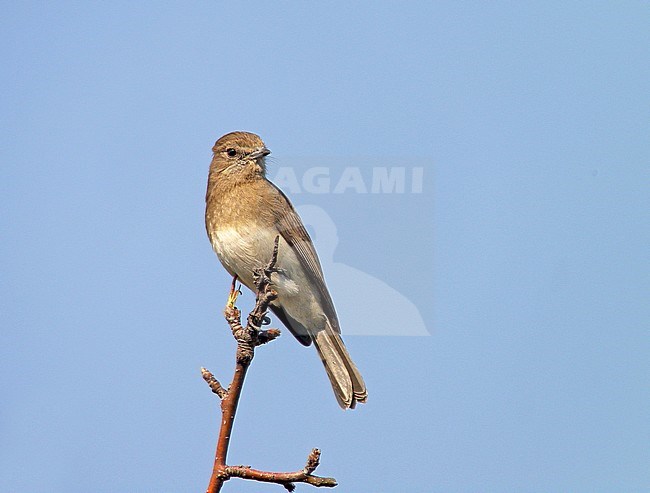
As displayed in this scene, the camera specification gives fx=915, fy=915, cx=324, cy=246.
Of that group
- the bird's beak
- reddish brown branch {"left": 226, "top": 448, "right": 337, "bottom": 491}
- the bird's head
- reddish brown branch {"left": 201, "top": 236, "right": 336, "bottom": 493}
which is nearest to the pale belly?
the bird's head

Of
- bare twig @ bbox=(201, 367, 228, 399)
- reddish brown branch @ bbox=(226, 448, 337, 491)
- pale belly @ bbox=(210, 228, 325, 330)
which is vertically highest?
pale belly @ bbox=(210, 228, 325, 330)

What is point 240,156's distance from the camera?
8.80 m

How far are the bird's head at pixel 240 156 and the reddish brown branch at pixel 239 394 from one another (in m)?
2.96

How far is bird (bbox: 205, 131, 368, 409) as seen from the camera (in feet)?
26.4

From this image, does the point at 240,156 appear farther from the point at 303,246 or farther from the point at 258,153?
the point at 303,246

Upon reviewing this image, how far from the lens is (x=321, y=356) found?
860cm

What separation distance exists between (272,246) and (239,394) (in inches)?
134

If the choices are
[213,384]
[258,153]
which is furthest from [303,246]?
[213,384]

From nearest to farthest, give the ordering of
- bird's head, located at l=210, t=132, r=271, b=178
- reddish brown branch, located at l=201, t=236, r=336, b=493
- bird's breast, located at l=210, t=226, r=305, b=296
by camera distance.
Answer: reddish brown branch, located at l=201, t=236, r=336, b=493 → bird's breast, located at l=210, t=226, r=305, b=296 → bird's head, located at l=210, t=132, r=271, b=178

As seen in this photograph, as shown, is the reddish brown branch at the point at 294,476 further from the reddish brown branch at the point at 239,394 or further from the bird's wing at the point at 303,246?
the bird's wing at the point at 303,246

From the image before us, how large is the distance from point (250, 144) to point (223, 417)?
15.3 feet

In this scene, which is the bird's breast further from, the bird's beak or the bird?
the bird's beak

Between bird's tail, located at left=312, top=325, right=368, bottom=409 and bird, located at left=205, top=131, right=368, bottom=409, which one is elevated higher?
bird, located at left=205, top=131, right=368, bottom=409

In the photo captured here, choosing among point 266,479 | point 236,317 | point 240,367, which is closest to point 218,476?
point 266,479
